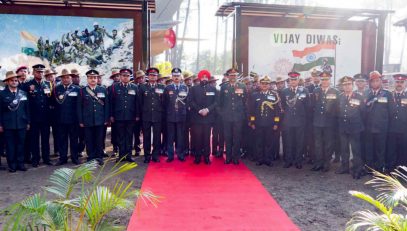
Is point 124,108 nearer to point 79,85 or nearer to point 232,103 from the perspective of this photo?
point 79,85

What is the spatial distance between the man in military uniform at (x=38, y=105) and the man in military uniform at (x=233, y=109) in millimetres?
3113

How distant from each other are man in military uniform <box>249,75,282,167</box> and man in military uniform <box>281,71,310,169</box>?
17 cm

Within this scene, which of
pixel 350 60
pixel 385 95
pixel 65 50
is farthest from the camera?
pixel 350 60

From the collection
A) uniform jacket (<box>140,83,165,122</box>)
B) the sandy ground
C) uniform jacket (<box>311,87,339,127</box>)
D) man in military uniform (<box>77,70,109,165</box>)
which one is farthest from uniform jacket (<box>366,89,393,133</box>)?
man in military uniform (<box>77,70,109,165</box>)

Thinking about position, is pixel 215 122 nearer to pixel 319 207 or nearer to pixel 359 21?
pixel 319 207

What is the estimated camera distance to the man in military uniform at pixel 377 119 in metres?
5.87

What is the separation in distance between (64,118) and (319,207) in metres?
4.54

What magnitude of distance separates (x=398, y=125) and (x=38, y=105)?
236 inches

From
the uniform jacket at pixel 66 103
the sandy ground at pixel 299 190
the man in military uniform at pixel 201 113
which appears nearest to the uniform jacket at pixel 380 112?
the sandy ground at pixel 299 190

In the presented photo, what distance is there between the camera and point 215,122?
7168mm

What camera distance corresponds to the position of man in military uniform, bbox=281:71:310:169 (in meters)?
6.50

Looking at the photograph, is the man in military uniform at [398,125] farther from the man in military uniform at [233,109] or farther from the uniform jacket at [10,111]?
the uniform jacket at [10,111]

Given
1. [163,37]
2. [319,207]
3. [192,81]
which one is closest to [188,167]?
[192,81]

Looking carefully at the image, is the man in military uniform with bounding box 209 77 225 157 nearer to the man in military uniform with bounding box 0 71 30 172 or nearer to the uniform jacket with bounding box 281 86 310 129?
the uniform jacket with bounding box 281 86 310 129
